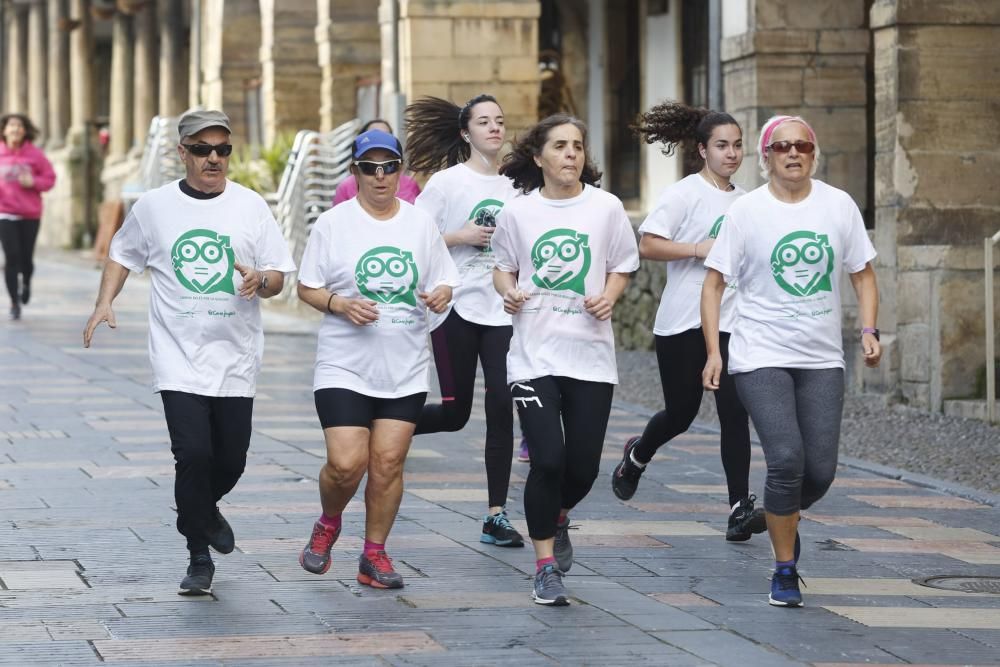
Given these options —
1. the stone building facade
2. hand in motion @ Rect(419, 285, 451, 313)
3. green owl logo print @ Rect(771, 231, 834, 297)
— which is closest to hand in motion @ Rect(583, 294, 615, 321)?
hand in motion @ Rect(419, 285, 451, 313)

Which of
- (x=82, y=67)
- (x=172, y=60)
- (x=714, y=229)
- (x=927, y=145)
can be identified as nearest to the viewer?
(x=714, y=229)

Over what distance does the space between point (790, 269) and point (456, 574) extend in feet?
5.06

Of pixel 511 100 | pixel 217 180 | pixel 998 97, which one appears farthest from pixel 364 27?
pixel 217 180

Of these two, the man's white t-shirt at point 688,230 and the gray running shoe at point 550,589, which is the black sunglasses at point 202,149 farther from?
the man's white t-shirt at point 688,230

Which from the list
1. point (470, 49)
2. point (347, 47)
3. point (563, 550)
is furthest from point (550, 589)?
point (347, 47)

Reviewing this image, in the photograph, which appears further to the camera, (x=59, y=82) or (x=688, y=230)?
(x=59, y=82)

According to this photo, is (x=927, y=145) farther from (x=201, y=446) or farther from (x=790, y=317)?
(x=201, y=446)

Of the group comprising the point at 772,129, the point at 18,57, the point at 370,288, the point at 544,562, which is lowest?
the point at 544,562

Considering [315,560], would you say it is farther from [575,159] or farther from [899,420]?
[899,420]

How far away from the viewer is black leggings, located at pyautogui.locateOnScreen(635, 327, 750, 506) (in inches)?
328

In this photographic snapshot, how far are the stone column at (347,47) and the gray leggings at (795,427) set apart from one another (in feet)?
60.3

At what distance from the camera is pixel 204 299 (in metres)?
7.05

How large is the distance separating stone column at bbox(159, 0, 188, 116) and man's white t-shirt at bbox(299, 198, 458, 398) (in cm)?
3173

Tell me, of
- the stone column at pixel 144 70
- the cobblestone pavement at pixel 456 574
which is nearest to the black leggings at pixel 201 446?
the cobblestone pavement at pixel 456 574
